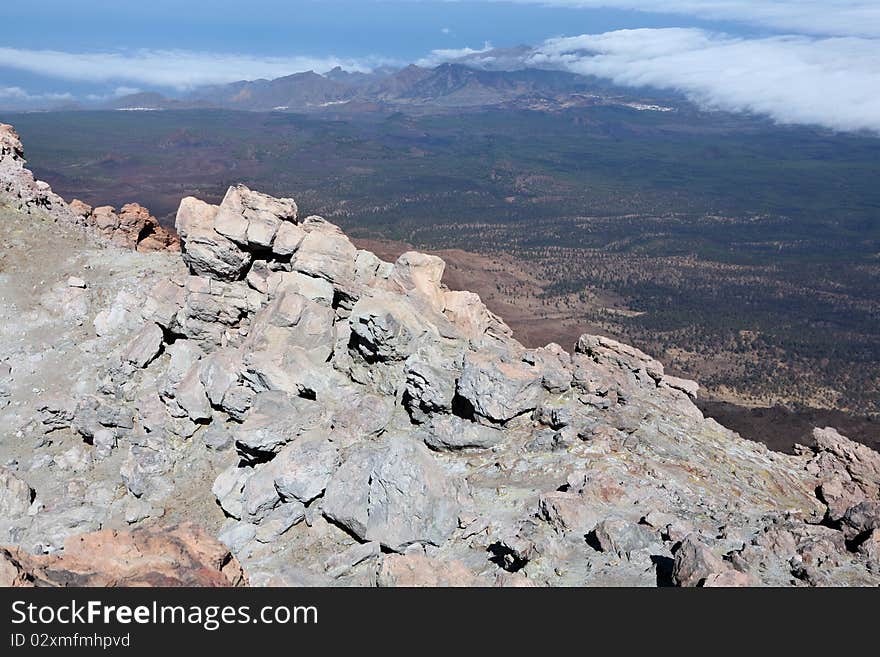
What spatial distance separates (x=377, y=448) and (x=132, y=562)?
256 inches

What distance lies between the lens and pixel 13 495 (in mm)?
17906

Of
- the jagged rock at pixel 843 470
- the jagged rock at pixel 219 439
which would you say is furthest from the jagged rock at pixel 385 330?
the jagged rock at pixel 843 470

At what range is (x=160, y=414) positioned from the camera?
771 inches

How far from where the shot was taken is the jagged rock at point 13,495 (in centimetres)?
1769

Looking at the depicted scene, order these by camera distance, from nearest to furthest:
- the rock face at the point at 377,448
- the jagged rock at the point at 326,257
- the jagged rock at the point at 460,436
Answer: the rock face at the point at 377,448 → the jagged rock at the point at 460,436 → the jagged rock at the point at 326,257

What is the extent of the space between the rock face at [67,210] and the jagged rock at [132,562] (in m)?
26.9

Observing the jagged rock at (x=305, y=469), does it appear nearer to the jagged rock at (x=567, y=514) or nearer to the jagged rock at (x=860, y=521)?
the jagged rock at (x=567, y=514)

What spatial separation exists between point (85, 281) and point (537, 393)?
67.1 ft

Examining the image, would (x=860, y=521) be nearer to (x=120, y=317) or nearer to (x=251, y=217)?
(x=251, y=217)

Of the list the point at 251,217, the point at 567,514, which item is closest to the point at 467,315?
the point at 251,217

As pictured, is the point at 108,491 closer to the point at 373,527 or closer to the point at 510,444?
the point at 373,527
